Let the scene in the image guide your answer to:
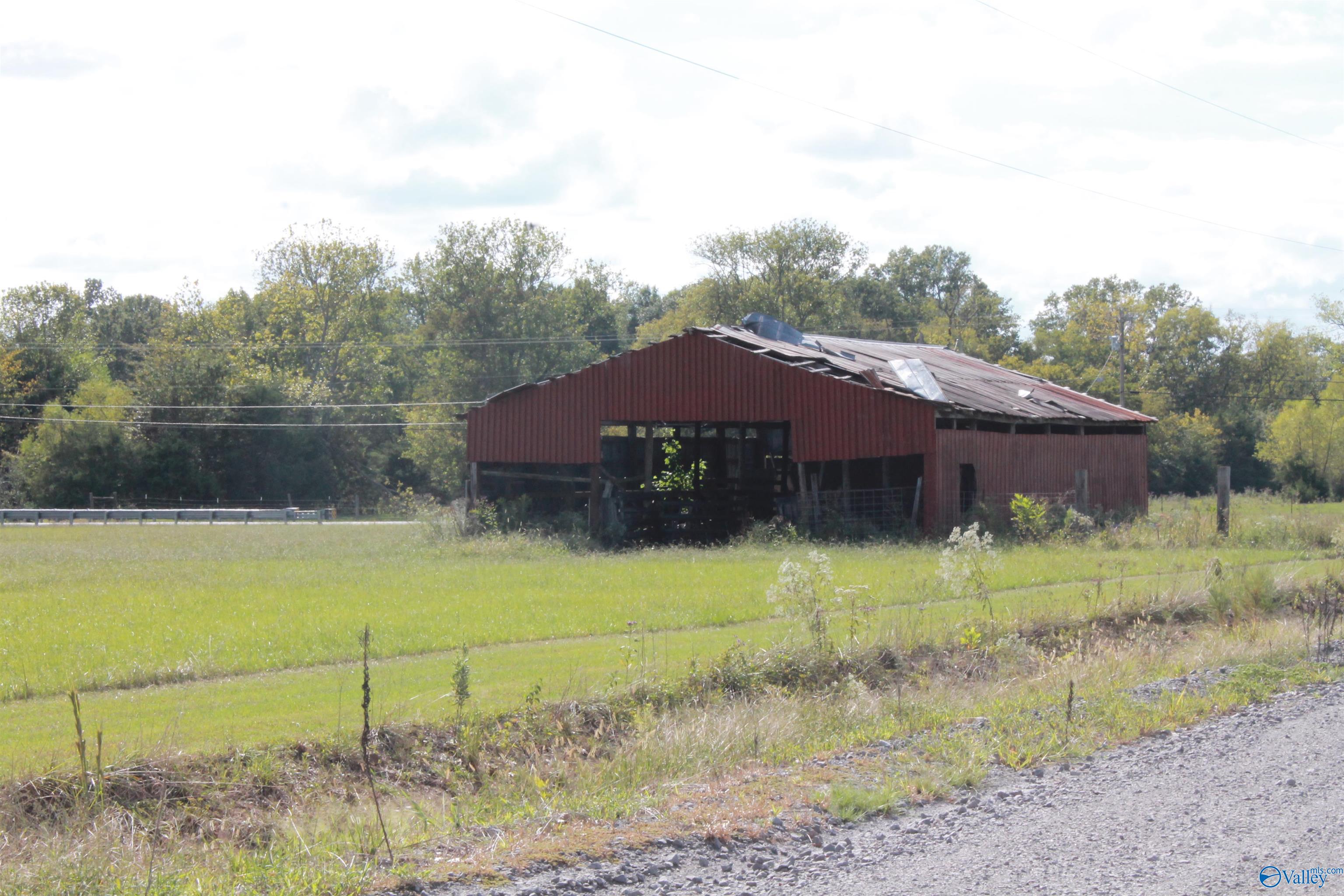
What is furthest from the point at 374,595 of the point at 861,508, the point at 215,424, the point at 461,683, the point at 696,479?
the point at 215,424

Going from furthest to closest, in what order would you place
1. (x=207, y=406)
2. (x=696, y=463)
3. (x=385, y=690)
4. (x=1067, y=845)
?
(x=207, y=406) → (x=696, y=463) → (x=385, y=690) → (x=1067, y=845)

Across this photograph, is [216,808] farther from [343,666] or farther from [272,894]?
[343,666]

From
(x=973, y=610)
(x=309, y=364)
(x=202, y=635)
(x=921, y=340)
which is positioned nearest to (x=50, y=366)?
(x=309, y=364)

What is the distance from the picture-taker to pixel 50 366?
68.2 meters

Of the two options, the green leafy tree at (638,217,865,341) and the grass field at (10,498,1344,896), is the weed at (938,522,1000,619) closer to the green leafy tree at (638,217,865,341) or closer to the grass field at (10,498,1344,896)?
the grass field at (10,498,1344,896)

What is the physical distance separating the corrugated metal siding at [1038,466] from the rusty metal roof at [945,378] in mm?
672

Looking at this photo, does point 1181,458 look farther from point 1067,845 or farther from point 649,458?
point 1067,845

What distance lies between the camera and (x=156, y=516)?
54.9 m

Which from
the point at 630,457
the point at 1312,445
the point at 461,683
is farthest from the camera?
the point at 1312,445

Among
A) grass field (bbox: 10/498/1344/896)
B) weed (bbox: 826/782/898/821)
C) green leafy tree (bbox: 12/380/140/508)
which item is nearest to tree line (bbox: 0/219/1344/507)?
green leafy tree (bbox: 12/380/140/508)

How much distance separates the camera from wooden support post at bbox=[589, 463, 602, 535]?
33.1m

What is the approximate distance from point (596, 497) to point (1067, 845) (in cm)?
2704

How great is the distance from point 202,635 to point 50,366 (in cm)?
6242

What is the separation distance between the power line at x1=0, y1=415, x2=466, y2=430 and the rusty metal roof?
3122 cm
